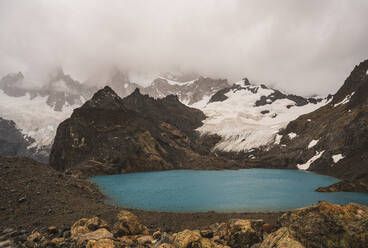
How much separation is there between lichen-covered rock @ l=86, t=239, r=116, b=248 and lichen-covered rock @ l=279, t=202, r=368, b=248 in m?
9.25

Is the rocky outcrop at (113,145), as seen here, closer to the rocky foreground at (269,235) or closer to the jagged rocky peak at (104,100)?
the jagged rocky peak at (104,100)

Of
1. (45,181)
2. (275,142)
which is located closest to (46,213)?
(45,181)

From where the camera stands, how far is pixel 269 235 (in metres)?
11.9

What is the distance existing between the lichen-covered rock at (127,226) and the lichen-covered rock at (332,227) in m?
10.6

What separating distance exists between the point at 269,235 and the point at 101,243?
8.67 meters

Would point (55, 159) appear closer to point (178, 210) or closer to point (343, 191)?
point (178, 210)

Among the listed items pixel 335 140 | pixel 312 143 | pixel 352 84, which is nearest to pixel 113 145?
pixel 335 140

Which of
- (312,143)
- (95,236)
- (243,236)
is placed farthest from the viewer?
(312,143)

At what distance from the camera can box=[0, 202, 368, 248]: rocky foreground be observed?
10688mm

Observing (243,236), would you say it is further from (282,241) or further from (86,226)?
(86,226)

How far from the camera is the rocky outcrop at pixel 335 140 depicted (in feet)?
259

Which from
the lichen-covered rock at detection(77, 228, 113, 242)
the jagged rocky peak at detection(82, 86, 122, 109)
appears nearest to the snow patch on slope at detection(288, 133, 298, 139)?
the jagged rocky peak at detection(82, 86, 122, 109)

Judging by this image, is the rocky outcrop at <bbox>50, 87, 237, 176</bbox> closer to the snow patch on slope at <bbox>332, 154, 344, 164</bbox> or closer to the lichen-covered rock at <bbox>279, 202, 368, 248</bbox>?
the snow patch on slope at <bbox>332, 154, 344, 164</bbox>

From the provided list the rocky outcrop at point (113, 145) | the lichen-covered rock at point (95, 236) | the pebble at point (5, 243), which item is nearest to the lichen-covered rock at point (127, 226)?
the lichen-covered rock at point (95, 236)
